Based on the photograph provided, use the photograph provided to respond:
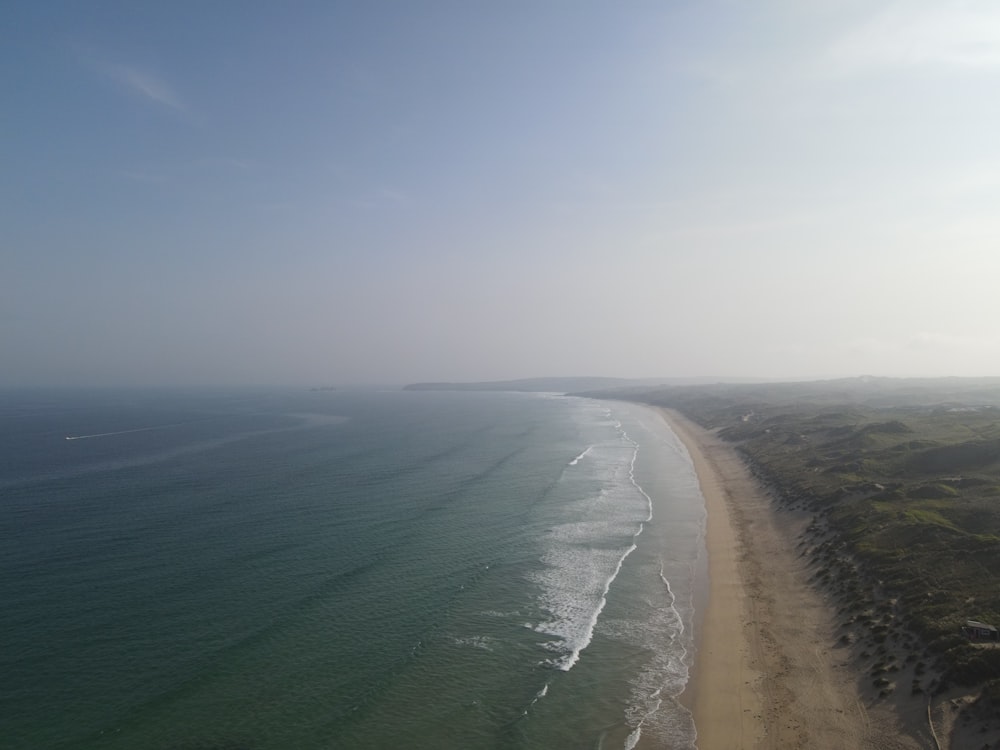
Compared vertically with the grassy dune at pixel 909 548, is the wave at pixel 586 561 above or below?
below

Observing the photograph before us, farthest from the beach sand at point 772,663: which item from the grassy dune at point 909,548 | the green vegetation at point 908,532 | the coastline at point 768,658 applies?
the green vegetation at point 908,532

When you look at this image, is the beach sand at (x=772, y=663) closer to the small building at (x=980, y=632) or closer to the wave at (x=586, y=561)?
the small building at (x=980, y=632)

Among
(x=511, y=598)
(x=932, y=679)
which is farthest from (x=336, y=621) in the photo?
(x=932, y=679)

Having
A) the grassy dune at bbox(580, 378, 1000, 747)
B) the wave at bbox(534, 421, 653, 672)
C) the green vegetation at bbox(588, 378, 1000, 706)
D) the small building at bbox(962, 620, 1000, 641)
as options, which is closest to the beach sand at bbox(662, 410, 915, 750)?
the grassy dune at bbox(580, 378, 1000, 747)

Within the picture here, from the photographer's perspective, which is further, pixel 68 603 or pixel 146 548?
pixel 146 548

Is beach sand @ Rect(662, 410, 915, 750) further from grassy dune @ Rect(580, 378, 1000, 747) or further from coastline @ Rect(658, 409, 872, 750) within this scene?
grassy dune @ Rect(580, 378, 1000, 747)

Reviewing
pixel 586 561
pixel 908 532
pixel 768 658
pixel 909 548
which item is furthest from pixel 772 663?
pixel 908 532

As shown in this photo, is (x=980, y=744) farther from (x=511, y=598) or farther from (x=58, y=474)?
(x=58, y=474)
